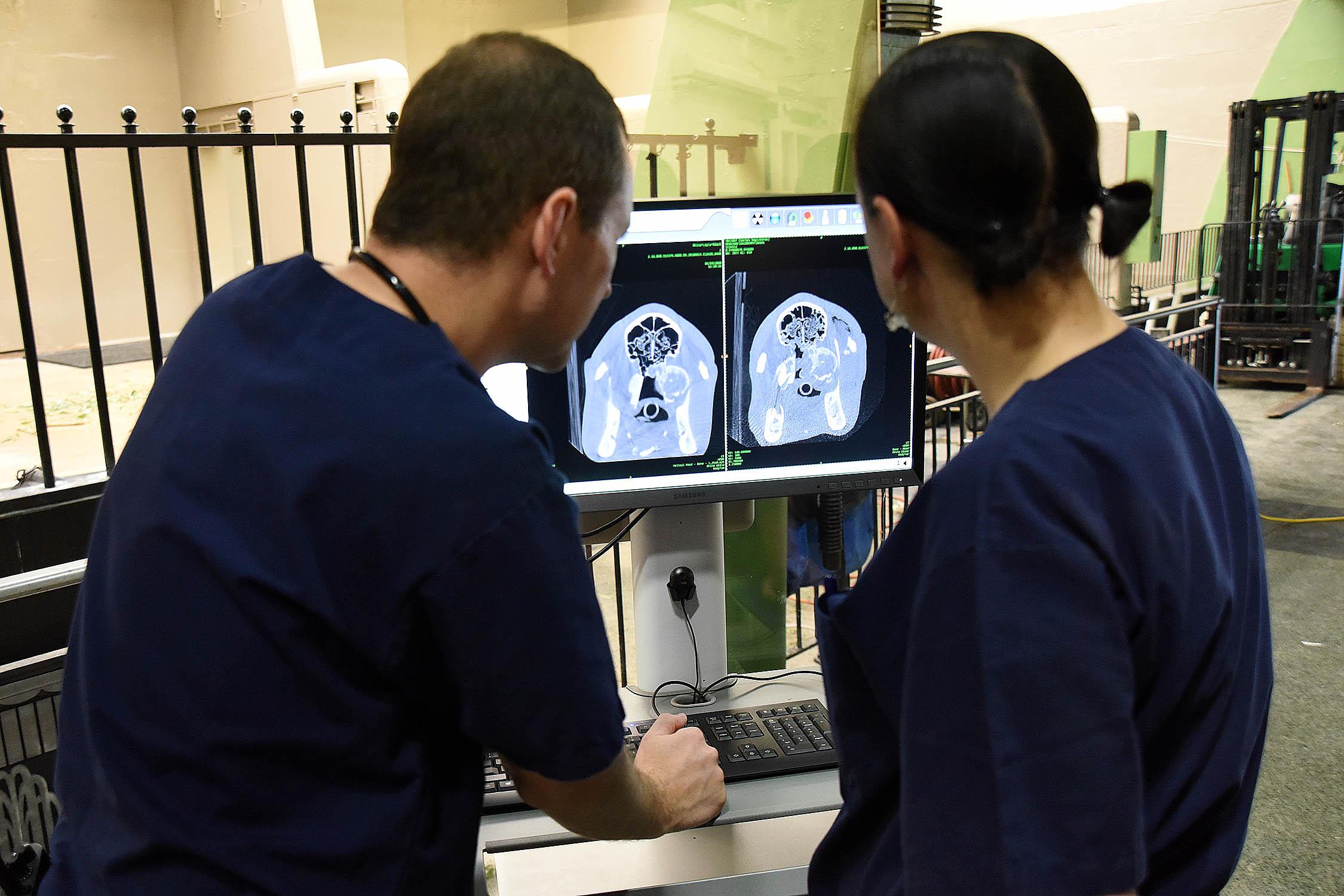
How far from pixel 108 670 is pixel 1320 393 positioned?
8.95 meters

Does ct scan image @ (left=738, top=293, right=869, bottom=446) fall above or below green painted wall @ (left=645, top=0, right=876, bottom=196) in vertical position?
below

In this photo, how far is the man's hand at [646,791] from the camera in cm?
83

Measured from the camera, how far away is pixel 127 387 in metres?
7.15

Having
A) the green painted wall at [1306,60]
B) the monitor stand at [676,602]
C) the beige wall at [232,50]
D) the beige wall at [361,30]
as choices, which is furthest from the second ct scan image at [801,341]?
the green painted wall at [1306,60]

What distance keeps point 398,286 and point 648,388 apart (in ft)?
1.83

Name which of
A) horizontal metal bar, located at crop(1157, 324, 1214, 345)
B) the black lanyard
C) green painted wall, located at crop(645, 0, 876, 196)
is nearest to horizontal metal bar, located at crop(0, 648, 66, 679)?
the black lanyard

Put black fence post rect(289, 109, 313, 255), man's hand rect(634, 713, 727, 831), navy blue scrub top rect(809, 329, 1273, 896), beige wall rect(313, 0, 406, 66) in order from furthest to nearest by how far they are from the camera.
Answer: beige wall rect(313, 0, 406, 66), black fence post rect(289, 109, 313, 255), man's hand rect(634, 713, 727, 831), navy blue scrub top rect(809, 329, 1273, 896)

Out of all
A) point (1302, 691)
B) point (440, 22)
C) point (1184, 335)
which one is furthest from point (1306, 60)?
point (1302, 691)

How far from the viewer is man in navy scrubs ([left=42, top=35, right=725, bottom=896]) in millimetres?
682

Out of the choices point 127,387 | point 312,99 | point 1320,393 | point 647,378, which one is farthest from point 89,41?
point 1320,393

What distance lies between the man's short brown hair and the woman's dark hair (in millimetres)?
254

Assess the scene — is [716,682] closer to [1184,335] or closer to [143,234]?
[143,234]

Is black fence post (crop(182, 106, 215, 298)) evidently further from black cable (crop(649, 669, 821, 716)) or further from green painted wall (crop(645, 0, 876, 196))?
black cable (crop(649, 669, 821, 716))

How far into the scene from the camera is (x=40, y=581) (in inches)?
44.3
